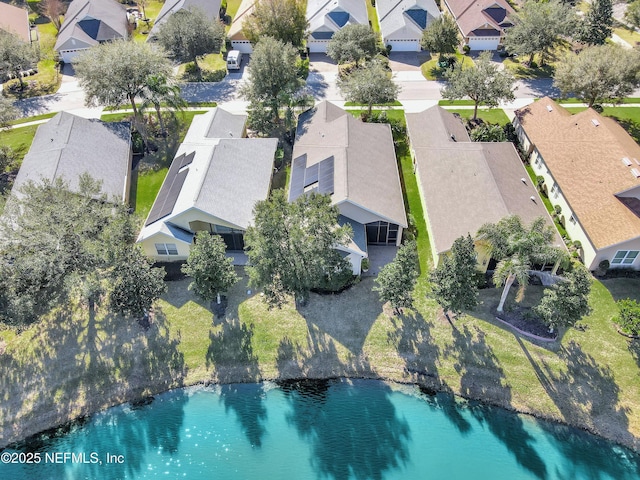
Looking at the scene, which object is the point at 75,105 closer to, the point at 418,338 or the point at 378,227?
the point at 378,227

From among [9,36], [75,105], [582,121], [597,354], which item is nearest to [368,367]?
[597,354]

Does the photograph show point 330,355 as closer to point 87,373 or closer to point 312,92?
point 87,373

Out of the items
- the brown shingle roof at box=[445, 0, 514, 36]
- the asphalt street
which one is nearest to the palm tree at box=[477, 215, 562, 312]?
the asphalt street

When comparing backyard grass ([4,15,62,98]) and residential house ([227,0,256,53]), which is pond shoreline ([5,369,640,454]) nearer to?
backyard grass ([4,15,62,98])

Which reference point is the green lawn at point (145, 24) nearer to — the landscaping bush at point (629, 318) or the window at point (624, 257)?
the window at point (624, 257)

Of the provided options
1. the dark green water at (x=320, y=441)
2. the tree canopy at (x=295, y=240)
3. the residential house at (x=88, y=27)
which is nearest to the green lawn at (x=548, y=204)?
the dark green water at (x=320, y=441)

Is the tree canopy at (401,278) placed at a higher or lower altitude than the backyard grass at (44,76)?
higher
